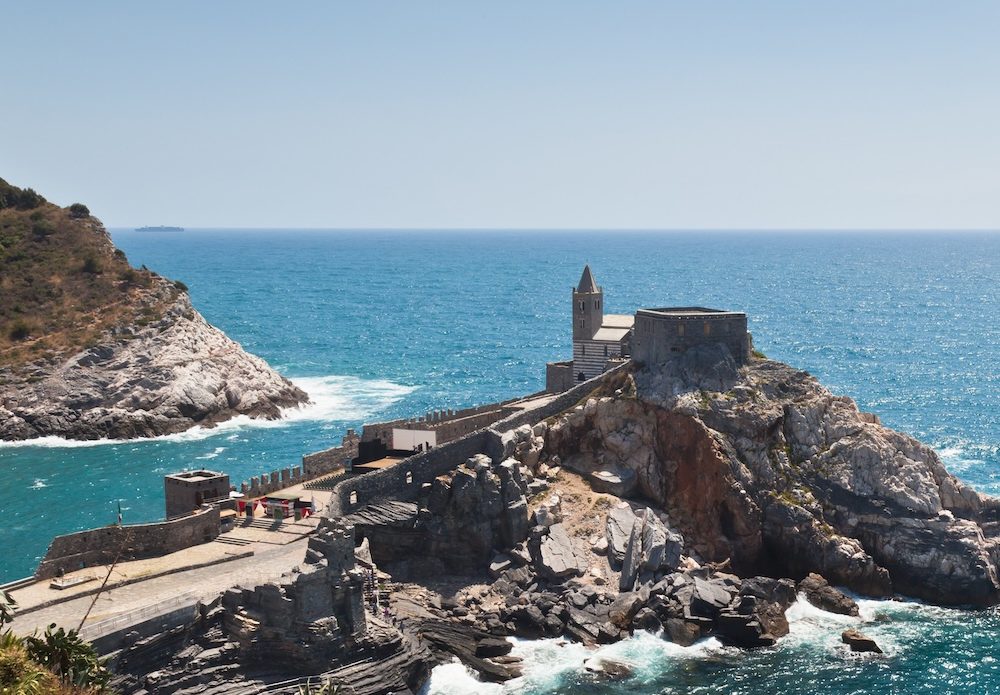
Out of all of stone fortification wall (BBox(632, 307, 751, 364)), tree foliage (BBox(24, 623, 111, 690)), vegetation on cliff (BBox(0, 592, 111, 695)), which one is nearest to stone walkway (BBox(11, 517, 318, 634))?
vegetation on cliff (BBox(0, 592, 111, 695))

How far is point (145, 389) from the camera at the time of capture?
97.1 m

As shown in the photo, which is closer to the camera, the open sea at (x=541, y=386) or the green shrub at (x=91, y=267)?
the open sea at (x=541, y=386)

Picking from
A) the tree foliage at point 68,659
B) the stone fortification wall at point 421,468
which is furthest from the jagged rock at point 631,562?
the tree foliage at point 68,659

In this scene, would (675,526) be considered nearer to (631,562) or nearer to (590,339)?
(631,562)

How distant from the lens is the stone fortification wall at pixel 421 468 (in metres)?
52.7

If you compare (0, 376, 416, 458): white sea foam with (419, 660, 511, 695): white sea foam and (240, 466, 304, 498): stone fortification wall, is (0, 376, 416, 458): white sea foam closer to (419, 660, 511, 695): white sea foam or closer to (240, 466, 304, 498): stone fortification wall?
(240, 466, 304, 498): stone fortification wall

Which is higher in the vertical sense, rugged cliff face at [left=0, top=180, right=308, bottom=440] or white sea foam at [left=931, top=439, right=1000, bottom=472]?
rugged cliff face at [left=0, top=180, right=308, bottom=440]

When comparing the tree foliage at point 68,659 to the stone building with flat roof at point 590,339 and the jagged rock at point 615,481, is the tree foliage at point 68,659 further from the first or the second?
the stone building with flat roof at point 590,339

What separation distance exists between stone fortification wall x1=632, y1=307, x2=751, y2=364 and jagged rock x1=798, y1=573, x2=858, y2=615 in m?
14.0

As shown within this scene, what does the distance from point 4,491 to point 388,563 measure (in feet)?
117

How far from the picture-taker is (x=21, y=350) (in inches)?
3922

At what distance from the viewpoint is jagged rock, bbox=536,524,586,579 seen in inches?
2072

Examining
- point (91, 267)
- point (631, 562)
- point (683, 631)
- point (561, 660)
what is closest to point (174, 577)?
point (561, 660)

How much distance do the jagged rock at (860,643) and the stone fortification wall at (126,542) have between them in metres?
28.5
